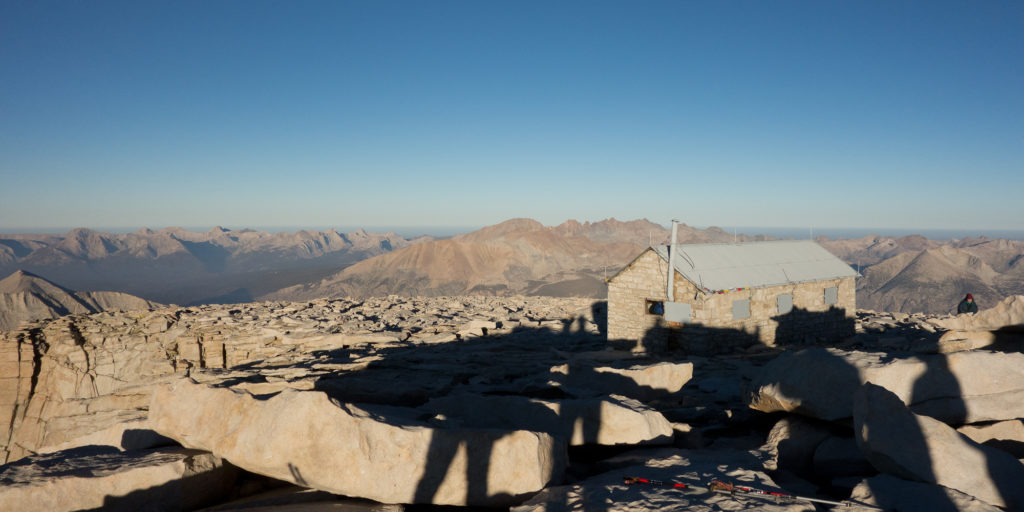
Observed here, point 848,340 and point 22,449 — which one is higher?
point 848,340

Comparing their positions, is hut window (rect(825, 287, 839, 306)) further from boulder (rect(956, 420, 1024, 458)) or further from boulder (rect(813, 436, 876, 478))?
boulder (rect(813, 436, 876, 478))

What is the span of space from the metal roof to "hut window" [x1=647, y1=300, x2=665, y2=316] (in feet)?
4.59

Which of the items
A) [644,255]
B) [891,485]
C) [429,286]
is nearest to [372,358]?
[644,255]

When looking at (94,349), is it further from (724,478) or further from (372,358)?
(724,478)

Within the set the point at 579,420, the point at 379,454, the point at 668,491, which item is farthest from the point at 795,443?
the point at 379,454

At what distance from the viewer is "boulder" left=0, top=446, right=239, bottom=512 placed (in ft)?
14.2

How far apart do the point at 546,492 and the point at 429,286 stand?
270 feet

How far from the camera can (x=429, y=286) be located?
282ft

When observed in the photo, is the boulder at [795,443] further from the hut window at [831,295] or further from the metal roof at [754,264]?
the hut window at [831,295]

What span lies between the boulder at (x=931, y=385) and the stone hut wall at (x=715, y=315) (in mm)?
Answer: 9432

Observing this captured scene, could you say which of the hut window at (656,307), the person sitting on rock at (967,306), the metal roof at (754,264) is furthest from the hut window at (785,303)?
the person sitting on rock at (967,306)

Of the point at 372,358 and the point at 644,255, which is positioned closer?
the point at 372,358

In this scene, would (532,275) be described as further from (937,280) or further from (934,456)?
(934,456)

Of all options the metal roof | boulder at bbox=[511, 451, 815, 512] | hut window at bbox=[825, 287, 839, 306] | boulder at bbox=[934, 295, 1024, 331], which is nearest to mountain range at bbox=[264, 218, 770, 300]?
the metal roof
